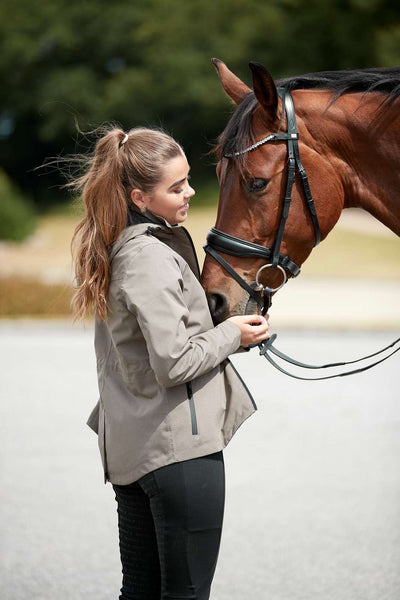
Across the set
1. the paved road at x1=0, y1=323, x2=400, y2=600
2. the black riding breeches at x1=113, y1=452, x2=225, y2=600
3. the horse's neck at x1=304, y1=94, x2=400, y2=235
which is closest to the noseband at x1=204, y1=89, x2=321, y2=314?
the horse's neck at x1=304, y1=94, x2=400, y2=235

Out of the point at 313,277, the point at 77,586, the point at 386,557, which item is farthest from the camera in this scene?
the point at 313,277

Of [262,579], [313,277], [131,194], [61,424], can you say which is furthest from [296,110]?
[313,277]

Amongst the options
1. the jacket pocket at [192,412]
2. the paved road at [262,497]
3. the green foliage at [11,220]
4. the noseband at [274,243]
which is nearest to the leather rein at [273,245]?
the noseband at [274,243]

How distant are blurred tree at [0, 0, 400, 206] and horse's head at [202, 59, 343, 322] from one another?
29.1 metres

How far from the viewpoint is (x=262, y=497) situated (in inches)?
198

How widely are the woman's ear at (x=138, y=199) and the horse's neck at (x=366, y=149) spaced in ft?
2.19

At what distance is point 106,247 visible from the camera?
2400 mm

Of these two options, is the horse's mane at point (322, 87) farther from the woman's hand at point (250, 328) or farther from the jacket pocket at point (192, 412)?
the jacket pocket at point (192, 412)

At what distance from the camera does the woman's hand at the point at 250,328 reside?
93.2 inches

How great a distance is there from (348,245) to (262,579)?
19.2m

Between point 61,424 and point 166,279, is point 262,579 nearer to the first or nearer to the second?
point 166,279

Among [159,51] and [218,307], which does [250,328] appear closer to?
[218,307]

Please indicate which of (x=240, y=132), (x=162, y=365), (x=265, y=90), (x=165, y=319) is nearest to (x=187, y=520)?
(x=162, y=365)

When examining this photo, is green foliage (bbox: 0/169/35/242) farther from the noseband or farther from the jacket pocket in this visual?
the jacket pocket
